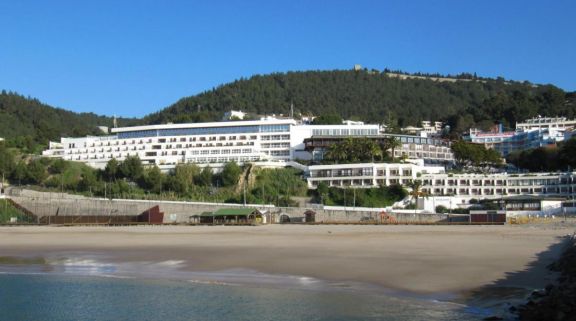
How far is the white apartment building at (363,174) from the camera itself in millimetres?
78312

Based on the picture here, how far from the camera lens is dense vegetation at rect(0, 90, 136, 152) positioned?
112938mm

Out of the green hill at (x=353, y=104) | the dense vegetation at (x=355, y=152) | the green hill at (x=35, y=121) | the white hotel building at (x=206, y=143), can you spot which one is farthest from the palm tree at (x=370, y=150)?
the green hill at (x=35, y=121)

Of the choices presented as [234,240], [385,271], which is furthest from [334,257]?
[234,240]

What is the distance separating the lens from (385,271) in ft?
90.7

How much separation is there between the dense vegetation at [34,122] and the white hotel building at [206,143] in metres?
10.3

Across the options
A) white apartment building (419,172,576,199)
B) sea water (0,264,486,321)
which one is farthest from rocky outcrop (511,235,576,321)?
white apartment building (419,172,576,199)

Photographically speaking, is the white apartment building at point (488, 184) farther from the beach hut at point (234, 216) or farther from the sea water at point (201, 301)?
the sea water at point (201, 301)

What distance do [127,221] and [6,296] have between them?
149ft

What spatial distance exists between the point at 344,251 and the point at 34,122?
125686 millimetres

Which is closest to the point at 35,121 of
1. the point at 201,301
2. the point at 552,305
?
the point at 201,301

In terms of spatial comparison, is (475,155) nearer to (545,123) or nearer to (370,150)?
(370,150)

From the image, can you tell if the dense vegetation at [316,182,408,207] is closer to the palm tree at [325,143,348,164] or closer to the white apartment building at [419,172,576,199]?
the white apartment building at [419,172,576,199]

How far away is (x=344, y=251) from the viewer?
35.8 m

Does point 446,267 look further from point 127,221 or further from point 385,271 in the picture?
A: point 127,221
